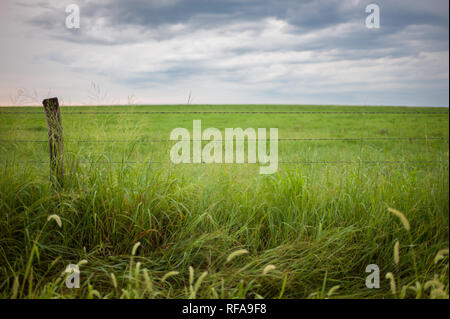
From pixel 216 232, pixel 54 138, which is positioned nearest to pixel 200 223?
pixel 216 232

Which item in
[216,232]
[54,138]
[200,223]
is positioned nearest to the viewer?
[216,232]

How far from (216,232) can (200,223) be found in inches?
10.2

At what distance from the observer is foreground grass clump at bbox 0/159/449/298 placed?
2521mm

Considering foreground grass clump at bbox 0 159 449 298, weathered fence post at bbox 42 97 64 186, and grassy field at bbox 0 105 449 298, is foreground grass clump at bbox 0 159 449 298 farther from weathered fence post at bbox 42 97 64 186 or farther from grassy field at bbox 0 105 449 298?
weathered fence post at bbox 42 97 64 186

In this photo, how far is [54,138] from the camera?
3.23 m

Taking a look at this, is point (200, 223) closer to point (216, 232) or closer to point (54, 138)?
point (216, 232)

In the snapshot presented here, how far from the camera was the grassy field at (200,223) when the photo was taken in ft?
8.30

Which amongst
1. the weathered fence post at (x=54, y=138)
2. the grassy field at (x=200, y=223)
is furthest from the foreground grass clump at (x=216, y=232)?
the weathered fence post at (x=54, y=138)

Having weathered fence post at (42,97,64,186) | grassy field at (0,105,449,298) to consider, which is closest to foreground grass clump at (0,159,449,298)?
grassy field at (0,105,449,298)

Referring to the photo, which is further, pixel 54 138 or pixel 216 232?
pixel 54 138

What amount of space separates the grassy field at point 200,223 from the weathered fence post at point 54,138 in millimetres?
81

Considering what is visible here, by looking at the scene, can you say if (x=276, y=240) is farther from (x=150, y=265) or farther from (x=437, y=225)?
(x=437, y=225)

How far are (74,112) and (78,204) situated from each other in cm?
144
